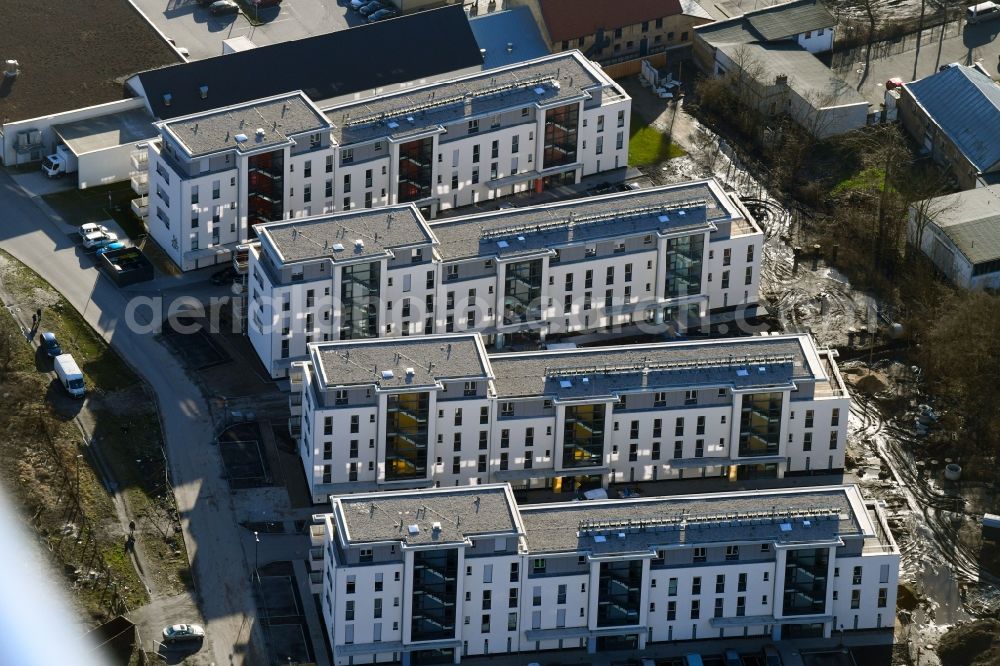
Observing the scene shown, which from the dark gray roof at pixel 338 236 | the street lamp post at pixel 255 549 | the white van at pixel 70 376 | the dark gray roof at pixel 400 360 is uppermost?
the dark gray roof at pixel 338 236

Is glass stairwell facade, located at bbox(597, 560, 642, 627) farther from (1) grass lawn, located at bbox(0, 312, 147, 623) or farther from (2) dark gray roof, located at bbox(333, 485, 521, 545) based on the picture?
(1) grass lawn, located at bbox(0, 312, 147, 623)

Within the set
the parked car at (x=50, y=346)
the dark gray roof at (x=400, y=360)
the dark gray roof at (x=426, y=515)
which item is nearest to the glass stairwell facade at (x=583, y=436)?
the dark gray roof at (x=400, y=360)

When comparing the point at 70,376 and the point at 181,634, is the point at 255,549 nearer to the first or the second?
the point at 181,634

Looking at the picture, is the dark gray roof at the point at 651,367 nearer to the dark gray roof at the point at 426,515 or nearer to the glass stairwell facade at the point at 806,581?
the dark gray roof at the point at 426,515

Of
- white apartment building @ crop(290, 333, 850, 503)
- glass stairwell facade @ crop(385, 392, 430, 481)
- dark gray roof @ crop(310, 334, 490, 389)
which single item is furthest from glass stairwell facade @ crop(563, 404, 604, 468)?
glass stairwell facade @ crop(385, 392, 430, 481)

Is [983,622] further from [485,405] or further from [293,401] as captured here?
[293,401]
